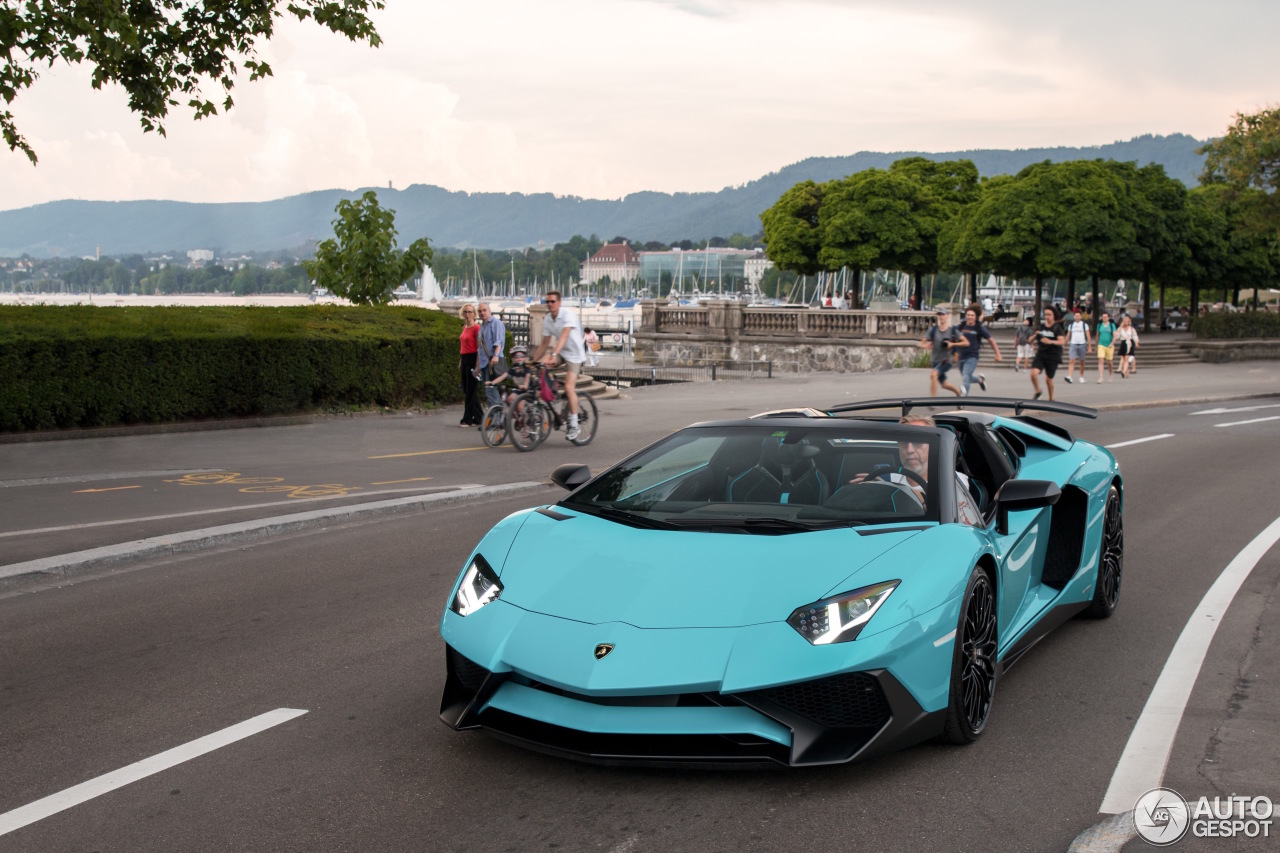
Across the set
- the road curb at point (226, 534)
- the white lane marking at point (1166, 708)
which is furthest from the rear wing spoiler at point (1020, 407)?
the road curb at point (226, 534)

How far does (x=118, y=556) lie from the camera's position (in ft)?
28.8

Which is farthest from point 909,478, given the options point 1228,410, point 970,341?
point 1228,410

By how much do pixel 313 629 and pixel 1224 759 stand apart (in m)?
4.50

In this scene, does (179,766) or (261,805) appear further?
(179,766)

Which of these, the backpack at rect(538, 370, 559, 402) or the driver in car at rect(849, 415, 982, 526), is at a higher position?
the driver in car at rect(849, 415, 982, 526)

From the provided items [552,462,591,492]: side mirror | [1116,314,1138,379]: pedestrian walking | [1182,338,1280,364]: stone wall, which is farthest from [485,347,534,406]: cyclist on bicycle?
[1182,338,1280,364]: stone wall

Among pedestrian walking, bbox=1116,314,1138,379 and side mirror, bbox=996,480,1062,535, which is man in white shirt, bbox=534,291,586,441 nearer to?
side mirror, bbox=996,480,1062,535

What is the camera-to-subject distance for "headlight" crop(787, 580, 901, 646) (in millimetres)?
4141

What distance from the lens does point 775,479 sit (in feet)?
18.1

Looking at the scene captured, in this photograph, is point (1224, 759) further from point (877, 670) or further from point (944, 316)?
point (944, 316)

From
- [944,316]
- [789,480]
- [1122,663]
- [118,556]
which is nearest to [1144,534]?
[1122,663]

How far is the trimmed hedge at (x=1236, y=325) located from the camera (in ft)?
169

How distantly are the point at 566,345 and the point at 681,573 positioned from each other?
40.7 ft

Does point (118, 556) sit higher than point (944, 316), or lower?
lower
